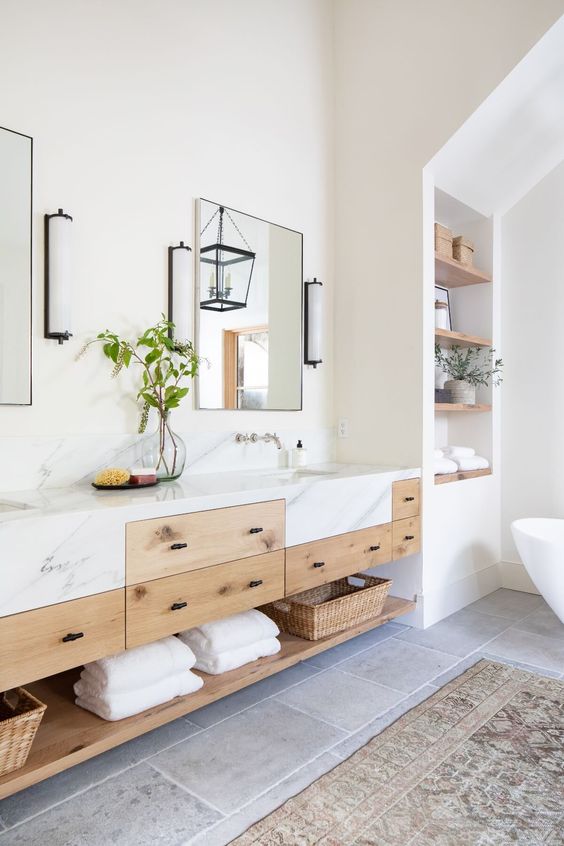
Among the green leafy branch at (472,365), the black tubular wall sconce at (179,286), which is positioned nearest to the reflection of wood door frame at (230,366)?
the black tubular wall sconce at (179,286)

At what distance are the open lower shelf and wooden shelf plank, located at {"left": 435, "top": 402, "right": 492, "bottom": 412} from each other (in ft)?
5.15

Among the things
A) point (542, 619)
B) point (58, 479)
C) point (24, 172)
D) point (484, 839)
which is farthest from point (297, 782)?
point (24, 172)

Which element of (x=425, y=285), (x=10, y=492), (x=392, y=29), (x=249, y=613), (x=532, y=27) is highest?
(x=392, y=29)

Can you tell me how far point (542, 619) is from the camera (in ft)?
10.4

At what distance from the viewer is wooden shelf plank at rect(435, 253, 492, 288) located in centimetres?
330

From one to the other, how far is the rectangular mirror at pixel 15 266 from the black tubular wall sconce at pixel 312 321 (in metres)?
1.53

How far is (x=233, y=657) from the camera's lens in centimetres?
213

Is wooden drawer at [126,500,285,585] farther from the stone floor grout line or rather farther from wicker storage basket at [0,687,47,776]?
the stone floor grout line

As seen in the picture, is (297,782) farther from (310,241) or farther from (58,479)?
(310,241)

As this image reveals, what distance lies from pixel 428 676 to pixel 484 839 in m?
0.96

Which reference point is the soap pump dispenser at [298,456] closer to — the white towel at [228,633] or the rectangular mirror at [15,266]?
the white towel at [228,633]

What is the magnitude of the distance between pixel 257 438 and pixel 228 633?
1.03 metres

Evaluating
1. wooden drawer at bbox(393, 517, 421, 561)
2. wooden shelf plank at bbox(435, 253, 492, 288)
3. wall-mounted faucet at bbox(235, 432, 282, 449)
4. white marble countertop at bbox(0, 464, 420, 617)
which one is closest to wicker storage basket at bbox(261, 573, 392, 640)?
wooden drawer at bbox(393, 517, 421, 561)

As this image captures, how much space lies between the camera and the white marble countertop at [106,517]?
150 cm
